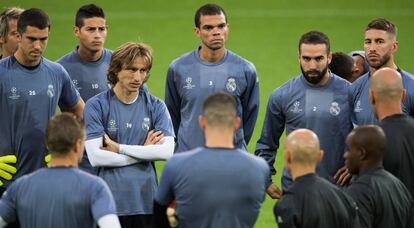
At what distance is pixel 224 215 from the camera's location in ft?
21.7

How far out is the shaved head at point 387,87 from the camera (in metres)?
7.79

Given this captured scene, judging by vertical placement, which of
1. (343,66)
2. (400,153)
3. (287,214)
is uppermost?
(343,66)

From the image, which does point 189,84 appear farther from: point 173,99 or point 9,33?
point 9,33

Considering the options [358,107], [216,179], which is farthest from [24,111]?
[358,107]

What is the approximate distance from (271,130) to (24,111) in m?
2.20

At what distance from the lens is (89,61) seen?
9.91m

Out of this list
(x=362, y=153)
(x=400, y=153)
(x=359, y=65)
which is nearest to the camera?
(x=362, y=153)

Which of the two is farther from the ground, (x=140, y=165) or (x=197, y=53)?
(x=197, y=53)

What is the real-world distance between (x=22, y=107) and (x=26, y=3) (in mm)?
8897

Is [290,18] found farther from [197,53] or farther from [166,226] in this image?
[166,226]

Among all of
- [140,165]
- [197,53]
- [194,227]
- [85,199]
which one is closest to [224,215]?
[194,227]

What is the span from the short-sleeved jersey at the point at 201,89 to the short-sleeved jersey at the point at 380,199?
248 centimetres

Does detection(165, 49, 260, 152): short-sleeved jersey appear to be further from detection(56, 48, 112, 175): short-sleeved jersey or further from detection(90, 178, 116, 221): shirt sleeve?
detection(90, 178, 116, 221): shirt sleeve

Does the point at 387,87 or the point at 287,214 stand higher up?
the point at 387,87
